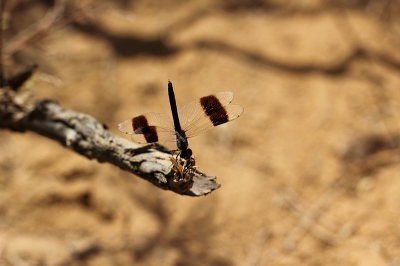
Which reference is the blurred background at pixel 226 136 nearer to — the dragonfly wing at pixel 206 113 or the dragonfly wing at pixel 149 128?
the dragonfly wing at pixel 149 128

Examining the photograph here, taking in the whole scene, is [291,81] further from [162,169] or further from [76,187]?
[162,169]

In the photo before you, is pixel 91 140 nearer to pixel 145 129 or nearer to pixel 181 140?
pixel 145 129

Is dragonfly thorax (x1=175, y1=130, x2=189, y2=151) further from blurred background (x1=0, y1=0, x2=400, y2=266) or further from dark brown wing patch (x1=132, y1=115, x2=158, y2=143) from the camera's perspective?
blurred background (x1=0, y1=0, x2=400, y2=266)

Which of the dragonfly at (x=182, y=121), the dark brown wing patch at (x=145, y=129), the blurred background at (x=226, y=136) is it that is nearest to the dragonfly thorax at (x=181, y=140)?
the dragonfly at (x=182, y=121)

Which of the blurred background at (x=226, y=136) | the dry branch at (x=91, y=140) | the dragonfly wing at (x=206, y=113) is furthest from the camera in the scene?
the blurred background at (x=226, y=136)

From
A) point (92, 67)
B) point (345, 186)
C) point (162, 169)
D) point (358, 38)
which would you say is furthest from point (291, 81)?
point (162, 169)
